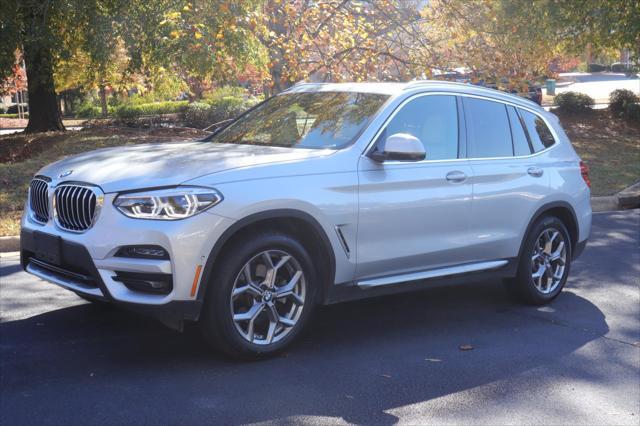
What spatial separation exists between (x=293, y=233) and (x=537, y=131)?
287 cm

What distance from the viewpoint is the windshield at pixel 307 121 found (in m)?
6.01

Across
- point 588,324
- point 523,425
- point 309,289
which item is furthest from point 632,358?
point 309,289

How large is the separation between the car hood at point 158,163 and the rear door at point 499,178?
1470 mm

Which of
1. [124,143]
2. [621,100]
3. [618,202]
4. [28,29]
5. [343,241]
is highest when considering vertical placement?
[28,29]

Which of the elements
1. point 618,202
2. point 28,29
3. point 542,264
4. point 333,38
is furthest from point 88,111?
point 542,264

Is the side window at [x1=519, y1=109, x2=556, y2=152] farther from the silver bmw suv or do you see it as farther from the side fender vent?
the side fender vent

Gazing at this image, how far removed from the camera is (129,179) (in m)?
5.07

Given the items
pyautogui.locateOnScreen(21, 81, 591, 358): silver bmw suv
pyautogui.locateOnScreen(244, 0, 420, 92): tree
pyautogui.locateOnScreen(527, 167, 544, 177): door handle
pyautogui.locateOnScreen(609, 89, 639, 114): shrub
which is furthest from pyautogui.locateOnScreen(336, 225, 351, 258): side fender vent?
pyautogui.locateOnScreen(609, 89, 639, 114): shrub

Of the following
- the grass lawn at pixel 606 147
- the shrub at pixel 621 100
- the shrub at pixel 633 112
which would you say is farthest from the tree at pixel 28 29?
the shrub at pixel 621 100

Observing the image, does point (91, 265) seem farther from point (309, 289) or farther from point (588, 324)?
point (588, 324)

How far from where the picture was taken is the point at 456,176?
6.27 m

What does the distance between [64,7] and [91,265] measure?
982 centimetres

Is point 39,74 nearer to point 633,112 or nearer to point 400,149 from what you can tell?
point 400,149

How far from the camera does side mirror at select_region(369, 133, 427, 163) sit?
5688 millimetres
